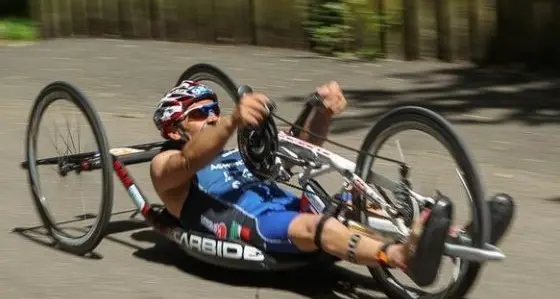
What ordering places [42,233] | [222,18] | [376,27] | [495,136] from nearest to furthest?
[42,233] < [495,136] < [376,27] < [222,18]

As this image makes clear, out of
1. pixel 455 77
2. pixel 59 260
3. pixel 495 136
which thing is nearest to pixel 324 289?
pixel 59 260

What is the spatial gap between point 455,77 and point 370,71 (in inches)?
32.7

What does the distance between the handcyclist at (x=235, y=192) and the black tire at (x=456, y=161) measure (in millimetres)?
173

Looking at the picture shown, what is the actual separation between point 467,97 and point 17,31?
20.0 feet

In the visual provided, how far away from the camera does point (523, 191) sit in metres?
6.63

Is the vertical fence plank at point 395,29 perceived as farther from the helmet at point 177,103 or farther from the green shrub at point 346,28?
the helmet at point 177,103

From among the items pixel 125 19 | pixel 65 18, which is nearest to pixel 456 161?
pixel 125 19

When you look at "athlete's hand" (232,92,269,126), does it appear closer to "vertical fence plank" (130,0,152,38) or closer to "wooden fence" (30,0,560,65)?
"wooden fence" (30,0,560,65)

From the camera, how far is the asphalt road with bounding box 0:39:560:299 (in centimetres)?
506

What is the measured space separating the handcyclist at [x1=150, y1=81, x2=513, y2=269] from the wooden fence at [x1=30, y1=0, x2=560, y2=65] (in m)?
5.64

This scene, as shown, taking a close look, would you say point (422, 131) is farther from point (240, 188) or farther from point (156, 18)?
point (156, 18)

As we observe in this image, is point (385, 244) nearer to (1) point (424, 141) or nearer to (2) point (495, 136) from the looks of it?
(1) point (424, 141)

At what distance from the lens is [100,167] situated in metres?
5.48

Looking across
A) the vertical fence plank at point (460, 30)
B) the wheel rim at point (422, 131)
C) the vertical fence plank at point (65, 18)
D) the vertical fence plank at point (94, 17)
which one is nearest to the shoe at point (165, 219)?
the wheel rim at point (422, 131)
